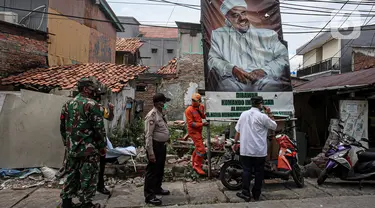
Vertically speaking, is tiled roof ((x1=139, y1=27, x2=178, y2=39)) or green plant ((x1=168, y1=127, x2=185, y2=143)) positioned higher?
tiled roof ((x1=139, y1=27, x2=178, y2=39))

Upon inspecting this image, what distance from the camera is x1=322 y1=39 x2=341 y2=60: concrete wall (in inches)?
859

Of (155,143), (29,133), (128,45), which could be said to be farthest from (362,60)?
(29,133)

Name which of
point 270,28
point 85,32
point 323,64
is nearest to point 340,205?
point 270,28

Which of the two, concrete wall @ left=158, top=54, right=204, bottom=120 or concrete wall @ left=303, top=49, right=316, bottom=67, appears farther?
concrete wall @ left=303, top=49, right=316, bottom=67

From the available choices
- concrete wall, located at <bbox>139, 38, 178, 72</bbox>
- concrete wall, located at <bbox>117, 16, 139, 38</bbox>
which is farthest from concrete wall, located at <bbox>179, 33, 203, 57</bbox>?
concrete wall, located at <bbox>139, 38, 178, 72</bbox>

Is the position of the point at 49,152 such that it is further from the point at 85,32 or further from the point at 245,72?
the point at 85,32

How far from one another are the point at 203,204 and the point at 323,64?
2150 centimetres

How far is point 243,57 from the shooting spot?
6066mm

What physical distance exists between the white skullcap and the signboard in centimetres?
349

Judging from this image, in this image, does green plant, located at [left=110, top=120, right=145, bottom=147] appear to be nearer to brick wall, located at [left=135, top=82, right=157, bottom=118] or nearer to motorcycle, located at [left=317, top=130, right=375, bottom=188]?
brick wall, located at [left=135, top=82, right=157, bottom=118]

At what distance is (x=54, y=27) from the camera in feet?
39.2

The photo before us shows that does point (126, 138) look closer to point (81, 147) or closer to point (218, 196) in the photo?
point (218, 196)

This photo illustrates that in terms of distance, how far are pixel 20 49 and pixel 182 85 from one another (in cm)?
895

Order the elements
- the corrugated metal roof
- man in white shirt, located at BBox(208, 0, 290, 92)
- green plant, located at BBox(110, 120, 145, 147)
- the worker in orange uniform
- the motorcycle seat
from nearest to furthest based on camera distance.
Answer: the motorcycle seat
the worker in orange uniform
man in white shirt, located at BBox(208, 0, 290, 92)
the corrugated metal roof
green plant, located at BBox(110, 120, 145, 147)
